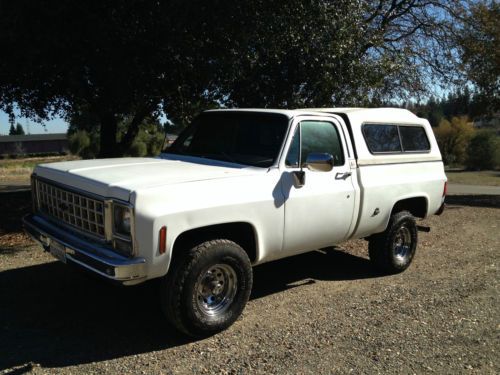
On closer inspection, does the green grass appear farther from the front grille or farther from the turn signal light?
the turn signal light

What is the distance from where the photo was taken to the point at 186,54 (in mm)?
7953

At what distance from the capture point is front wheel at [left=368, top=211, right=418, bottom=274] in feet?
19.2

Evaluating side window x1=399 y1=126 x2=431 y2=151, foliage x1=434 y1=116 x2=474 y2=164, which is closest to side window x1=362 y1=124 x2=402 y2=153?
side window x1=399 y1=126 x2=431 y2=151

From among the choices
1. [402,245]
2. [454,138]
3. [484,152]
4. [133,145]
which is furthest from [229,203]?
[454,138]

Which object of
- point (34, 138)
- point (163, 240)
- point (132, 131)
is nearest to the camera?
point (163, 240)

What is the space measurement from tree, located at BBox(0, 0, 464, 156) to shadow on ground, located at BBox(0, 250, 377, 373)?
3526 mm

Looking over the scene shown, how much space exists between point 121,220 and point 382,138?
11.4ft

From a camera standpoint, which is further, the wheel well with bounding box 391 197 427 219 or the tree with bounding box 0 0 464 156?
the tree with bounding box 0 0 464 156

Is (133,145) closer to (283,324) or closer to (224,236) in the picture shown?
(224,236)

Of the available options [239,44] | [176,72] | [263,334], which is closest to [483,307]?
[263,334]

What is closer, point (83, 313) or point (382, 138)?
point (83, 313)

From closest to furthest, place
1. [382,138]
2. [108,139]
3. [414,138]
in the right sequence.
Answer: [382,138] → [414,138] → [108,139]

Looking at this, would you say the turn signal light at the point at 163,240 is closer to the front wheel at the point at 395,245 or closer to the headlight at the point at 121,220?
the headlight at the point at 121,220

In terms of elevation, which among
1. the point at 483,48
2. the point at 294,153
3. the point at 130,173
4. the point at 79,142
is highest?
the point at 483,48
